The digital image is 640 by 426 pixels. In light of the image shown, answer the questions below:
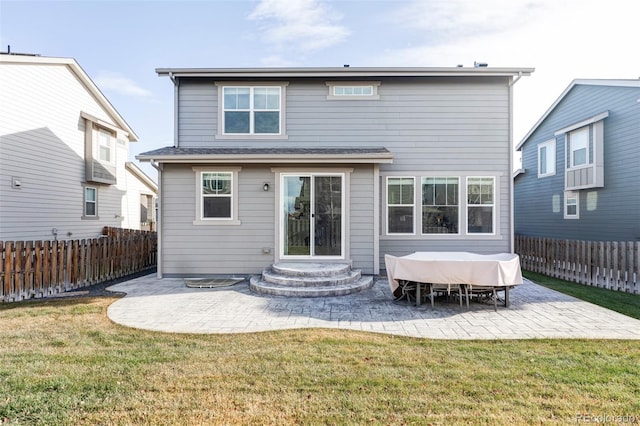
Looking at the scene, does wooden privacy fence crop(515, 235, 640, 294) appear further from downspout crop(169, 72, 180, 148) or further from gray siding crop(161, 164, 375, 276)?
downspout crop(169, 72, 180, 148)

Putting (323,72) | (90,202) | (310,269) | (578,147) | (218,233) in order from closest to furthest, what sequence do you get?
(310,269)
(218,233)
(323,72)
(578,147)
(90,202)

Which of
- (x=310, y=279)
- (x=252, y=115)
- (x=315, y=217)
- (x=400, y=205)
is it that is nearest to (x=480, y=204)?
(x=400, y=205)

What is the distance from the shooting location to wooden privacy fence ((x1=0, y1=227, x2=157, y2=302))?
22.8 ft

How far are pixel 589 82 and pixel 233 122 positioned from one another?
14265 mm

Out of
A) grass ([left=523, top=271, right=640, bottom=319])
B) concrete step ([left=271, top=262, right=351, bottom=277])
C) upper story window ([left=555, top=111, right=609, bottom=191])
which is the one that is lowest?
grass ([left=523, top=271, right=640, bottom=319])

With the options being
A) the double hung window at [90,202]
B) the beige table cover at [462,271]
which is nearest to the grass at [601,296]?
the beige table cover at [462,271]

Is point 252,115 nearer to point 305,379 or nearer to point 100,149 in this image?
point 305,379

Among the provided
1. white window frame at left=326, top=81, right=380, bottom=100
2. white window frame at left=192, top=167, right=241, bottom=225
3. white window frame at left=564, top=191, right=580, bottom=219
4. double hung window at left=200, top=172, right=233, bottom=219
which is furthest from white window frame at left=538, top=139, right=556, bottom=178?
double hung window at left=200, top=172, right=233, bottom=219

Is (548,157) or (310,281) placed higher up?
(548,157)

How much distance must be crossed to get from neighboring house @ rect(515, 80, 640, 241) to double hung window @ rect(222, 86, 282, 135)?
41.0 feet

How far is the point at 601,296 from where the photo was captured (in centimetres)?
718

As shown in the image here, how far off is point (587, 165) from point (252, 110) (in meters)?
13.4

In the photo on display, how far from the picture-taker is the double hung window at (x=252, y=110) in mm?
9656

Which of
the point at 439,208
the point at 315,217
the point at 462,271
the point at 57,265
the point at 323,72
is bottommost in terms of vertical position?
the point at 57,265
